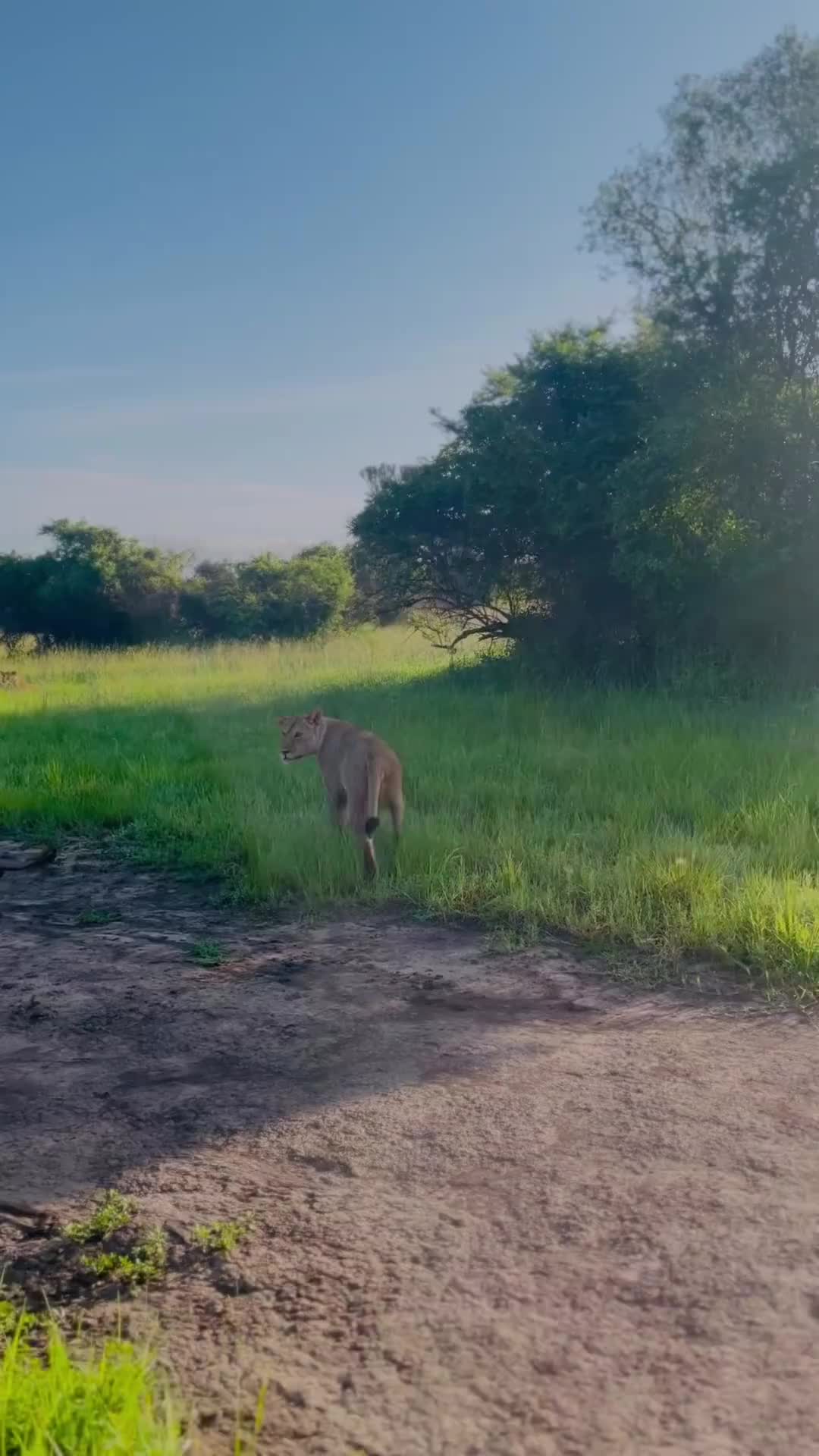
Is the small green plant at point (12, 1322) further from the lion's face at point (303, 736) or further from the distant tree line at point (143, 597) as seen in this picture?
the distant tree line at point (143, 597)

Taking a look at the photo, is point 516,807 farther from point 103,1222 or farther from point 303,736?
point 103,1222

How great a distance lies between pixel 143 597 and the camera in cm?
3194

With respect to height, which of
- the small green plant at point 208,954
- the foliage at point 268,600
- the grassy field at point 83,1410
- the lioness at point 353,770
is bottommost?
the small green plant at point 208,954

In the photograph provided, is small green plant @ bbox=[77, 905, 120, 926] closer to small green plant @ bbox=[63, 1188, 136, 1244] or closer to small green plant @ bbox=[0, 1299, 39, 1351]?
small green plant @ bbox=[63, 1188, 136, 1244]

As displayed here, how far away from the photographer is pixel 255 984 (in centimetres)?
523

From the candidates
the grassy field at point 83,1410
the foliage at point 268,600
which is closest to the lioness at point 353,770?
the grassy field at point 83,1410

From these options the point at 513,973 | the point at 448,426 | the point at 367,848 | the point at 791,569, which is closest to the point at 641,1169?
the point at 513,973

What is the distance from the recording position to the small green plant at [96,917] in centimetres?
632

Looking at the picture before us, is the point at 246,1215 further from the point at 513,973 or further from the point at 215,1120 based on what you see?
the point at 513,973

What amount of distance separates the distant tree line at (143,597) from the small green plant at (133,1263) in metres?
28.4

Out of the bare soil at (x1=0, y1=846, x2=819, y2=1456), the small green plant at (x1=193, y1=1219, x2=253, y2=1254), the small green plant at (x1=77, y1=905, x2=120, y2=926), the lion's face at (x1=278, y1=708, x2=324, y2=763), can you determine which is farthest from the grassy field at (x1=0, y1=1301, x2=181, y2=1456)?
the lion's face at (x1=278, y1=708, x2=324, y2=763)

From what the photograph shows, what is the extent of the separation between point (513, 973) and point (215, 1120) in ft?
6.14

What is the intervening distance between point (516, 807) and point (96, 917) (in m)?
3.14

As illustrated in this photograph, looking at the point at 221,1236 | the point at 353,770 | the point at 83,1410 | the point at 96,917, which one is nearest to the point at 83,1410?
the point at 83,1410
